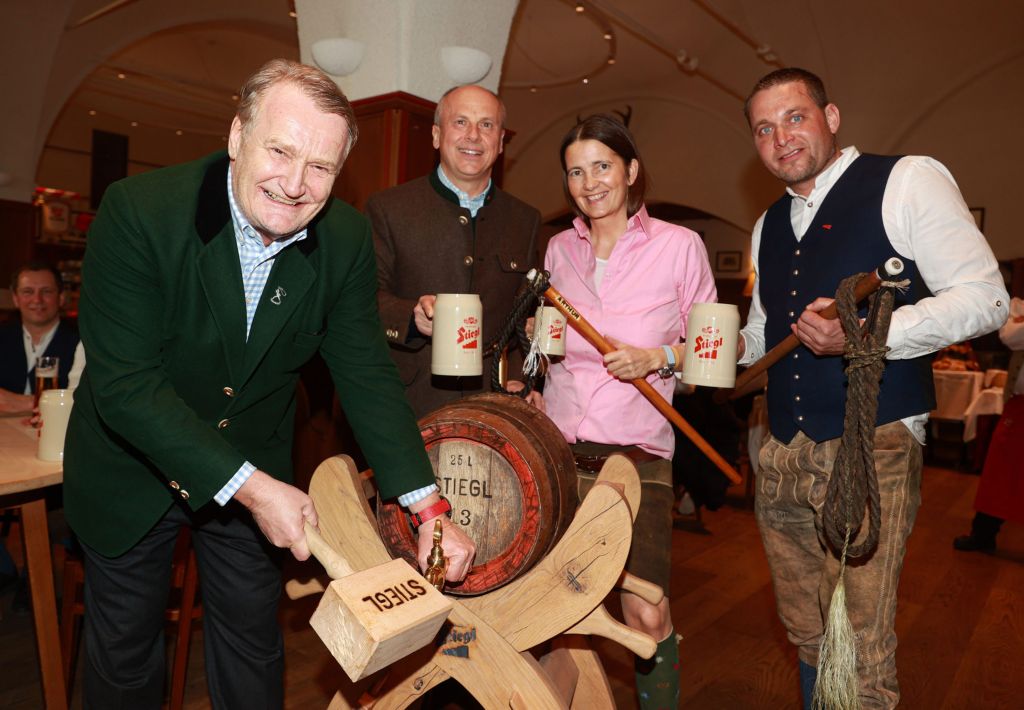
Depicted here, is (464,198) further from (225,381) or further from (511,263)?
(225,381)

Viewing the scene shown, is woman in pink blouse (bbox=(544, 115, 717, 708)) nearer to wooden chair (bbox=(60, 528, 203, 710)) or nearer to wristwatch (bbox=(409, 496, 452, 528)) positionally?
wristwatch (bbox=(409, 496, 452, 528))

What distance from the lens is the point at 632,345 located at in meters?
2.01

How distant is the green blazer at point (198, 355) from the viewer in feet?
4.62

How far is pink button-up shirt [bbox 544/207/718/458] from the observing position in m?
2.01

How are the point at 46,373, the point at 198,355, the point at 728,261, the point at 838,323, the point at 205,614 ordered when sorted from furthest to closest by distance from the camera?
the point at 728,261 → the point at 46,373 → the point at 205,614 → the point at 838,323 → the point at 198,355

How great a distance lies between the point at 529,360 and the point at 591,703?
93 cm

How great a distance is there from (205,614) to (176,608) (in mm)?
777

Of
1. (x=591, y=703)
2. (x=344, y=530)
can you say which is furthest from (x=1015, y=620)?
Answer: (x=344, y=530)

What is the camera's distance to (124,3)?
23.8 ft

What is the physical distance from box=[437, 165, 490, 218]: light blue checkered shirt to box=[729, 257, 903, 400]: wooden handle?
3.07 feet

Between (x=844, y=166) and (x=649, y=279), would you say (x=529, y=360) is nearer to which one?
(x=649, y=279)

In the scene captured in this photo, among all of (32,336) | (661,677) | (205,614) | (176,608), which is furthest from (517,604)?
(32,336)

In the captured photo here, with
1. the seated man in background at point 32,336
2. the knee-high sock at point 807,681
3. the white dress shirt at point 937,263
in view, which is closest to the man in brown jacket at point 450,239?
the white dress shirt at point 937,263

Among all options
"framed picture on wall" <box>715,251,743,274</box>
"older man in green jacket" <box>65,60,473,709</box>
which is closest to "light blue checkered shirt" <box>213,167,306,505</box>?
"older man in green jacket" <box>65,60,473,709</box>
